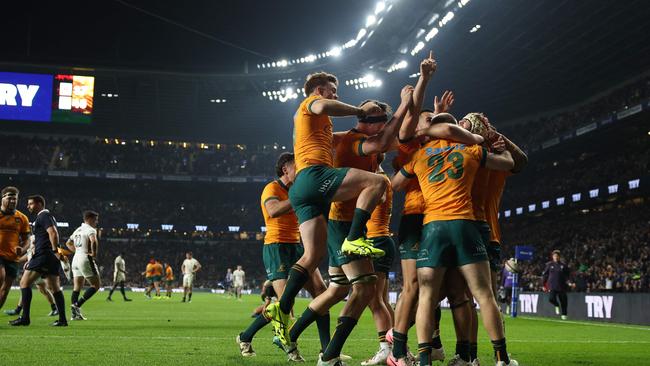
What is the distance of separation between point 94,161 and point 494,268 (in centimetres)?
5802

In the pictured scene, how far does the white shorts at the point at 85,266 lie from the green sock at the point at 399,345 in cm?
1026

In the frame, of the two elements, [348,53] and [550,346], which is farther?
[348,53]

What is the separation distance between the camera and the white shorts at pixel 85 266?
15.2 m

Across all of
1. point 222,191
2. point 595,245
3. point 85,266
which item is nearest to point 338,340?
point 85,266

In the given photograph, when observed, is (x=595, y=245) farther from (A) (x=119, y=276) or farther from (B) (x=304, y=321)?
(B) (x=304, y=321)

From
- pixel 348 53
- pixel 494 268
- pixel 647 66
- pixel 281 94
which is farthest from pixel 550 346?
pixel 281 94

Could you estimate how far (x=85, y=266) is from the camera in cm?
1538

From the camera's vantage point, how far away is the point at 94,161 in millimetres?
61094

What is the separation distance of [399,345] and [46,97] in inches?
1935

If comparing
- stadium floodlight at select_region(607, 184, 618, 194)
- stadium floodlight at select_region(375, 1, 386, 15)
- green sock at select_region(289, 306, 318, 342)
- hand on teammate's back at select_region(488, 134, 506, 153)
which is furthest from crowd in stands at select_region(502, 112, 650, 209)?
green sock at select_region(289, 306, 318, 342)

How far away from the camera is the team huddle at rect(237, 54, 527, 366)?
19.6 feet

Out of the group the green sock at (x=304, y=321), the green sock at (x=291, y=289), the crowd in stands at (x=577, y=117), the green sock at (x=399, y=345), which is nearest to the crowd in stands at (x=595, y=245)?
the crowd in stands at (x=577, y=117)

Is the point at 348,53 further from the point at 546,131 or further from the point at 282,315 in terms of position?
the point at 282,315

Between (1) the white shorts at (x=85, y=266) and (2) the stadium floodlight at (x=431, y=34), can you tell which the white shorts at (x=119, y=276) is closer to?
(1) the white shorts at (x=85, y=266)
